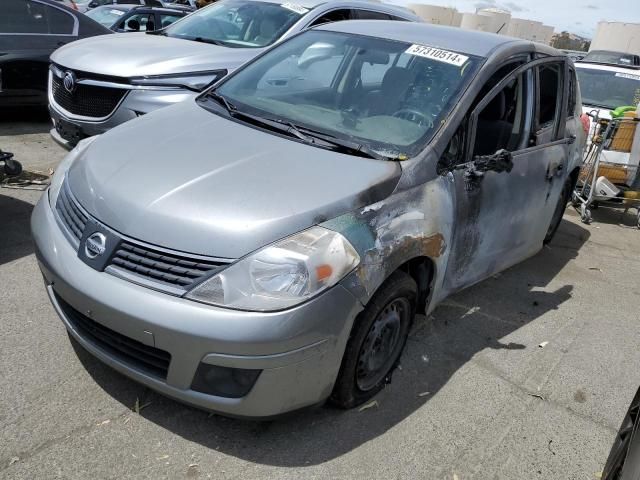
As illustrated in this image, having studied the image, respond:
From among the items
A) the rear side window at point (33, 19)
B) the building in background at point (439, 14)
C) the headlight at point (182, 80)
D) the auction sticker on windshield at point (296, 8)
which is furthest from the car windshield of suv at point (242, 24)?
the building in background at point (439, 14)

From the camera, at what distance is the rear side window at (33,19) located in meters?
7.01

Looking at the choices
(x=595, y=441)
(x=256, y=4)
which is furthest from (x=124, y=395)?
(x=256, y=4)

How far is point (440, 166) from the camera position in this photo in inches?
124

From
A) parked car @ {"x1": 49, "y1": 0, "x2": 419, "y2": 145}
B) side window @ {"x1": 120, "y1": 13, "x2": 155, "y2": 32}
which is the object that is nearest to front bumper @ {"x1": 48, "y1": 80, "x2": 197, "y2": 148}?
parked car @ {"x1": 49, "y1": 0, "x2": 419, "y2": 145}

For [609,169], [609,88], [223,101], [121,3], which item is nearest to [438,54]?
[223,101]

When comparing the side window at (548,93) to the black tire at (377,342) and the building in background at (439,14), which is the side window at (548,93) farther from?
the building in background at (439,14)

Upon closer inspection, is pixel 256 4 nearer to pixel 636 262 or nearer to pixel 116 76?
pixel 116 76

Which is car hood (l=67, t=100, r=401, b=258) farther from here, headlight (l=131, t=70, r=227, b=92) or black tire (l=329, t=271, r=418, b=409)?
headlight (l=131, t=70, r=227, b=92)

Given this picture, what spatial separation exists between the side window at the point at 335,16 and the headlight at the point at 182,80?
51.5 inches

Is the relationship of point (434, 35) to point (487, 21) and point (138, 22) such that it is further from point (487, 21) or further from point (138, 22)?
point (487, 21)

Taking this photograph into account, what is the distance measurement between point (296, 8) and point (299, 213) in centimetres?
436

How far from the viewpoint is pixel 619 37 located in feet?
132

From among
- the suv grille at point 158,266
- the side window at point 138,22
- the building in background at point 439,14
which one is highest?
the suv grille at point 158,266

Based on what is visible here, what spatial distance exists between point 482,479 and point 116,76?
14.1 feet
